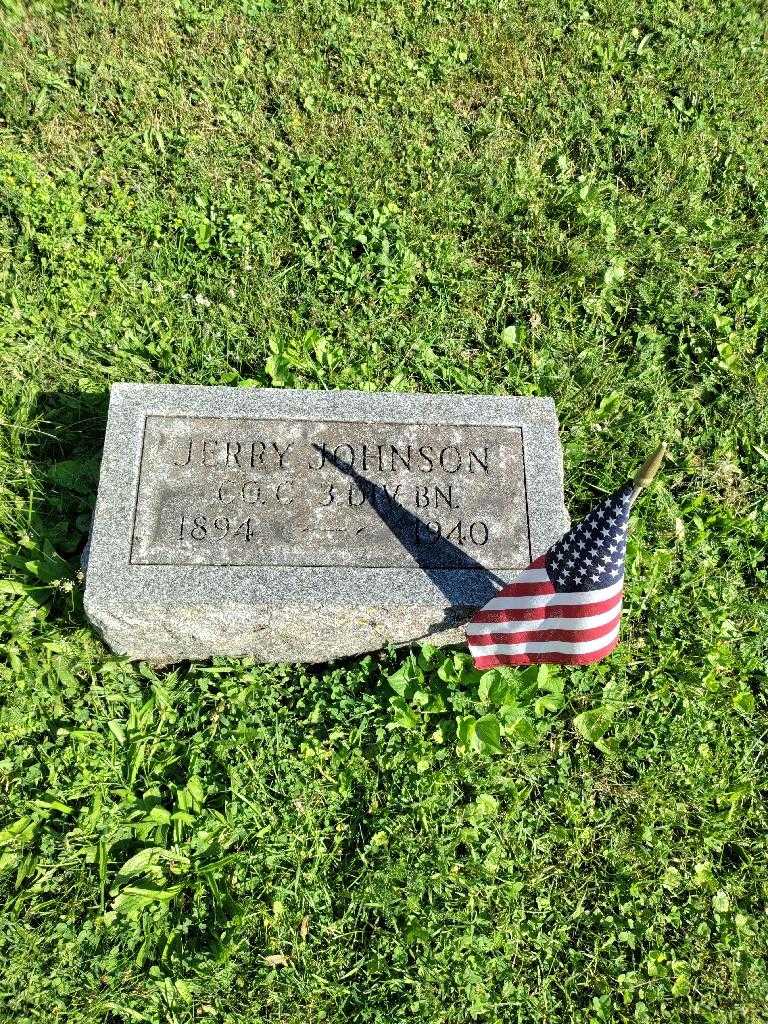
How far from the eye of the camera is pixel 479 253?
4848 millimetres

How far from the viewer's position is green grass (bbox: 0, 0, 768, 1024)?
3.04 meters

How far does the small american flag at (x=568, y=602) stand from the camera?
2699 millimetres

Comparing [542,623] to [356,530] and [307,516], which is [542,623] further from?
[307,516]

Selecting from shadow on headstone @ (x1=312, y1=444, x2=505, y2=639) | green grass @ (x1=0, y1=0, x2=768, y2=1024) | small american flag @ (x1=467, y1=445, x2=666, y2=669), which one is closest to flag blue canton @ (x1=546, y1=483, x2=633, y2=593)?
small american flag @ (x1=467, y1=445, x2=666, y2=669)

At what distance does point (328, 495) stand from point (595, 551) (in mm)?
1123

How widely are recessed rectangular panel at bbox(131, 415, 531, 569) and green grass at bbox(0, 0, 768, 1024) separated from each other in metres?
0.56

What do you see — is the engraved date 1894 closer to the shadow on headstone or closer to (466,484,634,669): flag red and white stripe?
the shadow on headstone

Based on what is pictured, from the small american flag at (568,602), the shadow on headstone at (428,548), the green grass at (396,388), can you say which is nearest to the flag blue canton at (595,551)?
the small american flag at (568,602)

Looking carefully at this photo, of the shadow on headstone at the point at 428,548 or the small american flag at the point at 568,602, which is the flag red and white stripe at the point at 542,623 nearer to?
the small american flag at the point at 568,602

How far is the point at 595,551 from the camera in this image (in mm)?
2729

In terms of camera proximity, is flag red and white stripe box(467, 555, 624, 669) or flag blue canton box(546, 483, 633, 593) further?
flag red and white stripe box(467, 555, 624, 669)

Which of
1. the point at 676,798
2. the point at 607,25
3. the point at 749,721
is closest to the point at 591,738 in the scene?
the point at 676,798

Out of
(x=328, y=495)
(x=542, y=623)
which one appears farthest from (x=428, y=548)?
(x=542, y=623)

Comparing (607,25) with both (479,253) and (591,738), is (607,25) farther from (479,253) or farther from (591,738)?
(591,738)
